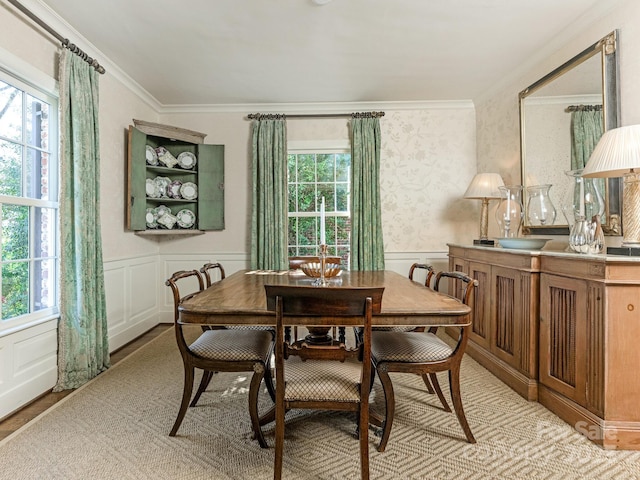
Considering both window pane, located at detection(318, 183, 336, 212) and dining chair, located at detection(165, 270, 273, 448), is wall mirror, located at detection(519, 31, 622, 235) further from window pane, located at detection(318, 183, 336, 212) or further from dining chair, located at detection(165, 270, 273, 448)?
dining chair, located at detection(165, 270, 273, 448)

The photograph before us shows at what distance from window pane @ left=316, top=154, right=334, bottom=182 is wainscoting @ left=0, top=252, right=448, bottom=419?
1.19 metres

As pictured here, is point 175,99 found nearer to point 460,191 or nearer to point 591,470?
point 460,191

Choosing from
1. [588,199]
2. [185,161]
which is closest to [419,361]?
[588,199]

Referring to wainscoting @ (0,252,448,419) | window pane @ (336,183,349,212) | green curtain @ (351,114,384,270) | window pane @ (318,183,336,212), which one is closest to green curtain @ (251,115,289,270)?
wainscoting @ (0,252,448,419)

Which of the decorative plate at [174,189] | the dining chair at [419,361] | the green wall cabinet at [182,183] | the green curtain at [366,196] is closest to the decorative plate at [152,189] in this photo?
A: the green wall cabinet at [182,183]

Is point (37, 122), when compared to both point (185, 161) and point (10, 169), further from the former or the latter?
point (185, 161)

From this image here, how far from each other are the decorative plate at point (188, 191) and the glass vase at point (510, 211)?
3.22 m

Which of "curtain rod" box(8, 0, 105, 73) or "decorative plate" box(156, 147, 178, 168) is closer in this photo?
"curtain rod" box(8, 0, 105, 73)

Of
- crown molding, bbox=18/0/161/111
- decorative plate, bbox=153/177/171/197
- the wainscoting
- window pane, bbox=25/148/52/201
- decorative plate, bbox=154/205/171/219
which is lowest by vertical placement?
the wainscoting

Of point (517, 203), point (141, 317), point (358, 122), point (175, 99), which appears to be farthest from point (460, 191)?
point (141, 317)

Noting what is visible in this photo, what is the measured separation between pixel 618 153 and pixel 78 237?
3.42m

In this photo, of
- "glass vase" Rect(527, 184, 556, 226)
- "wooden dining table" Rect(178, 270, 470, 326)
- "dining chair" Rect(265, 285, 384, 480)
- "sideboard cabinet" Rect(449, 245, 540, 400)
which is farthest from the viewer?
"glass vase" Rect(527, 184, 556, 226)

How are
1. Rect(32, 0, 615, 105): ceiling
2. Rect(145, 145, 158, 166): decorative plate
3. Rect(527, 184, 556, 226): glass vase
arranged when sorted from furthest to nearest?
Rect(145, 145, 158, 166): decorative plate, Rect(527, 184, 556, 226): glass vase, Rect(32, 0, 615, 105): ceiling

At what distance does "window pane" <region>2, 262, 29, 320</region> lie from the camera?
2215mm
